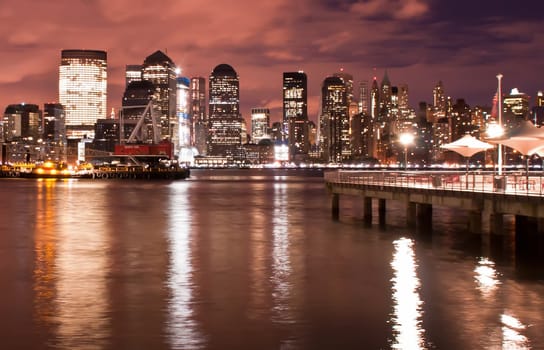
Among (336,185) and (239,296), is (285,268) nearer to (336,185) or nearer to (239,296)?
(239,296)

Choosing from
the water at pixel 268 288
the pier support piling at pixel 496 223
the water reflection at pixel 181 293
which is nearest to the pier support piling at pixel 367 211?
the water at pixel 268 288

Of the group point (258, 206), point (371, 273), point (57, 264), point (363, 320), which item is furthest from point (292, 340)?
point (258, 206)

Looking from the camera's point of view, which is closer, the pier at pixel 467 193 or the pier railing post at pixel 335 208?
the pier at pixel 467 193

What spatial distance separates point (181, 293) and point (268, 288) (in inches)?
150

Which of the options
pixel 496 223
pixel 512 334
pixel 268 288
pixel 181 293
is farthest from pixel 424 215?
pixel 512 334

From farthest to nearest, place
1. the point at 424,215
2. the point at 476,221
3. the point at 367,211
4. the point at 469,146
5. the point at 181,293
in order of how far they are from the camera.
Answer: the point at 367,211 < the point at 469,146 < the point at 424,215 < the point at 476,221 < the point at 181,293

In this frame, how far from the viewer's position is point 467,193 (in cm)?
4056

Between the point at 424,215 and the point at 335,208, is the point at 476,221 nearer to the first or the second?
the point at 424,215

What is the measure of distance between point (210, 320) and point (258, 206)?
63.7m

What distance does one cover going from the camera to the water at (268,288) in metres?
21.9

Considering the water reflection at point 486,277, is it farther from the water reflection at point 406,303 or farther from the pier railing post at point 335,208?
the pier railing post at point 335,208

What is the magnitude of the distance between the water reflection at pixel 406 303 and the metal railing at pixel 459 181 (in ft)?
18.8

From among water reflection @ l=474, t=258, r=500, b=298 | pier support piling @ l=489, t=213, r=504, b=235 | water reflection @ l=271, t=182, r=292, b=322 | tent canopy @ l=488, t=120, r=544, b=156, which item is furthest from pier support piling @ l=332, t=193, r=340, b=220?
water reflection @ l=474, t=258, r=500, b=298

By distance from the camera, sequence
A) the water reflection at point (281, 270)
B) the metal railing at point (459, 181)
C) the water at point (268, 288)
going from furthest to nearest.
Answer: the metal railing at point (459, 181), the water reflection at point (281, 270), the water at point (268, 288)
